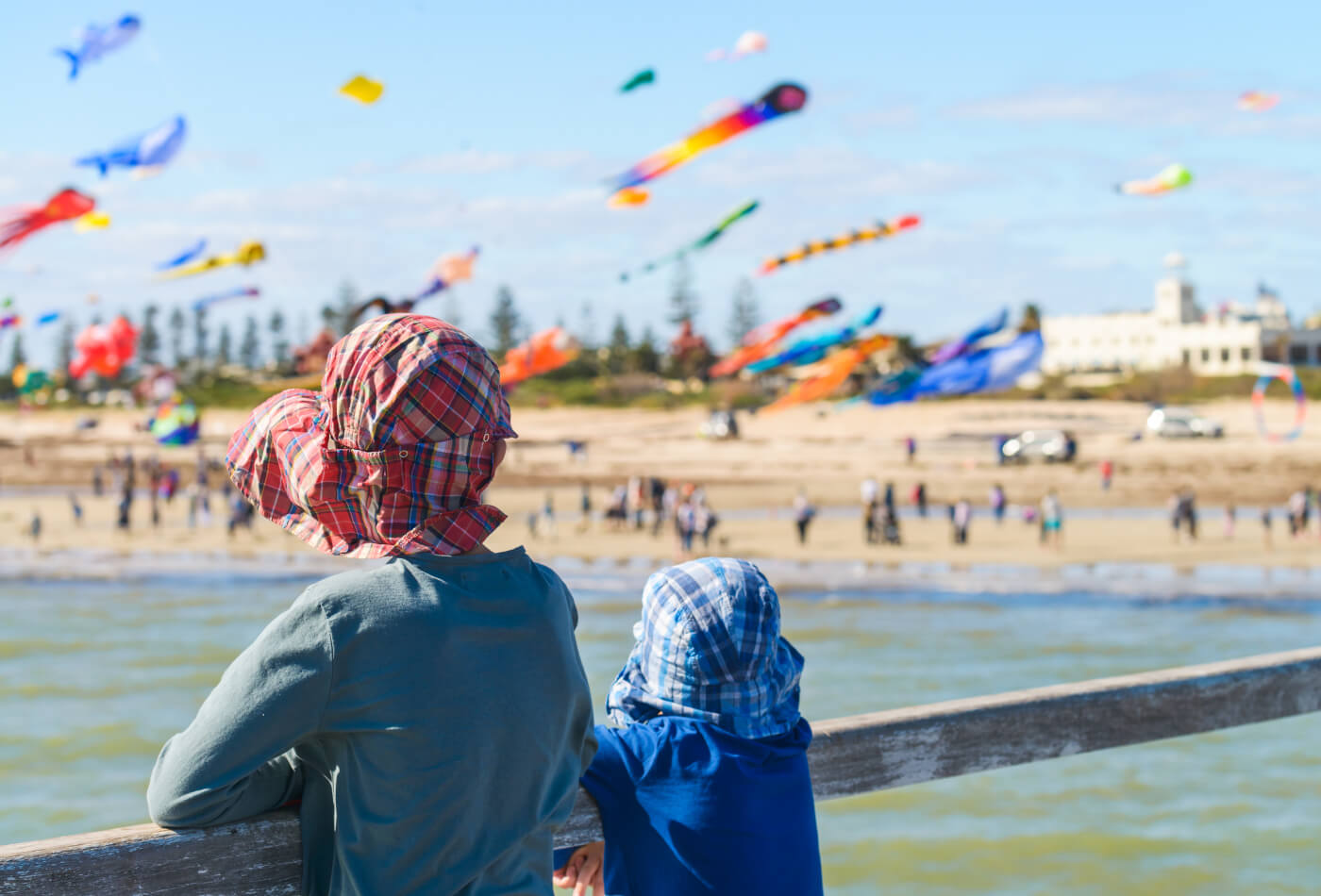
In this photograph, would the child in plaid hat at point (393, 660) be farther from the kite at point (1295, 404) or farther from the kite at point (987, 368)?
the kite at point (1295, 404)

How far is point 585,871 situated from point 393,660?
696 millimetres

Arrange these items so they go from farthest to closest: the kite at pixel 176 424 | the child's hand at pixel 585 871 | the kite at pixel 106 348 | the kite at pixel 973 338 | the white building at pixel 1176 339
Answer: the white building at pixel 1176 339
the kite at pixel 106 348
the kite at pixel 176 424
the kite at pixel 973 338
the child's hand at pixel 585 871

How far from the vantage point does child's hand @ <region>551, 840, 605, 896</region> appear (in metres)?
2.03

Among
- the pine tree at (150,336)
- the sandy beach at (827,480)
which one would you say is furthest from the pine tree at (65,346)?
the sandy beach at (827,480)

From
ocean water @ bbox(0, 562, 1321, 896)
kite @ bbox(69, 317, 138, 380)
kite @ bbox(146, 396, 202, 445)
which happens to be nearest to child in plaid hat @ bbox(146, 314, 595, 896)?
ocean water @ bbox(0, 562, 1321, 896)

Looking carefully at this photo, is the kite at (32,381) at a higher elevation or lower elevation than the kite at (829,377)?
higher

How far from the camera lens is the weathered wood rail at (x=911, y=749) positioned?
1.58 metres

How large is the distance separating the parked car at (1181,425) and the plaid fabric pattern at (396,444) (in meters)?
45.2

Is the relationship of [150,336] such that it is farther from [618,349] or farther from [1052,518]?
[1052,518]

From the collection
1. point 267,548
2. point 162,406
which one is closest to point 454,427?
point 267,548

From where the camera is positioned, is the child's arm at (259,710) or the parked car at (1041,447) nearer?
the child's arm at (259,710)

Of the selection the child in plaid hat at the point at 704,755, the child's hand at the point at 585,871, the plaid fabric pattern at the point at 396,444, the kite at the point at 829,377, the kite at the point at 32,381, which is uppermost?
the kite at the point at 32,381

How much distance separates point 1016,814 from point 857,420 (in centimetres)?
4139

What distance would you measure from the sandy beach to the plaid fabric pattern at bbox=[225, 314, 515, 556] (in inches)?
957
